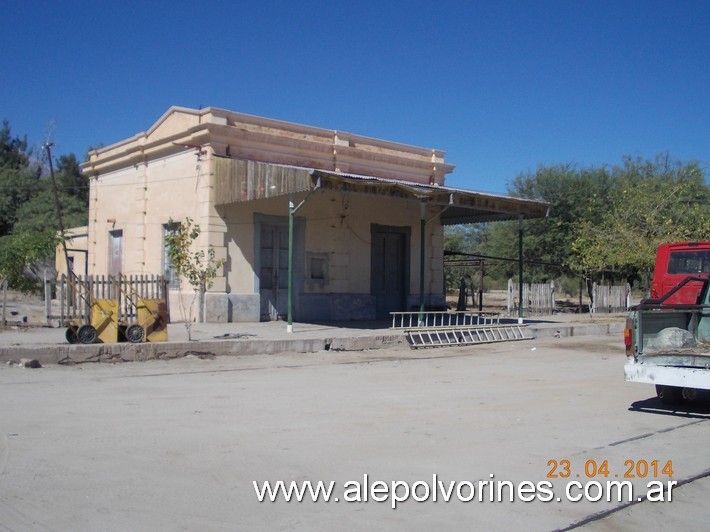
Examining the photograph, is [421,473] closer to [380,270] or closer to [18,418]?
[18,418]

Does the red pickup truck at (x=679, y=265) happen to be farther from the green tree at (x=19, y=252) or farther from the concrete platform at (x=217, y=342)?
the green tree at (x=19, y=252)

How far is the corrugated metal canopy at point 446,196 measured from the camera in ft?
51.8

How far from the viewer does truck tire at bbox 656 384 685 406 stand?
8984 millimetres

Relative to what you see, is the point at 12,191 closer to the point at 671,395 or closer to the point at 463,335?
the point at 463,335

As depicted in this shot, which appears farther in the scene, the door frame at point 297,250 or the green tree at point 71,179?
the green tree at point 71,179

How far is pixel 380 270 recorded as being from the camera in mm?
22578

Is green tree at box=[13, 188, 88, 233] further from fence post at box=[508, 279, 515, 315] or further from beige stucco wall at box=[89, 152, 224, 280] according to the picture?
fence post at box=[508, 279, 515, 315]

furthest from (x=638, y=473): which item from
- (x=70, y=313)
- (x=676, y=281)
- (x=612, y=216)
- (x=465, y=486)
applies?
(x=612, y=216)

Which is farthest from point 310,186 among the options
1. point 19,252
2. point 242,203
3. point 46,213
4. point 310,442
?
point 46,213

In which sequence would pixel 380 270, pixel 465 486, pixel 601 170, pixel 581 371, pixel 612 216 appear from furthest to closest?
pixel 601 170, pixel 612 216, pixel 380 270, pixel 581 371, pixel 465 486

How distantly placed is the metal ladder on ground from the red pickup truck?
3.74 meters

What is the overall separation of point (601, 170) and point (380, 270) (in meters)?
20.5

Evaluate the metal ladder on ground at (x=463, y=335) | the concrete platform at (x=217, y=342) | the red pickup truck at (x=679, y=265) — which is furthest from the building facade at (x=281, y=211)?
the red pickup truck at (x=679, y=265)

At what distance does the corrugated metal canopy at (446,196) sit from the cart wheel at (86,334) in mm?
5575
